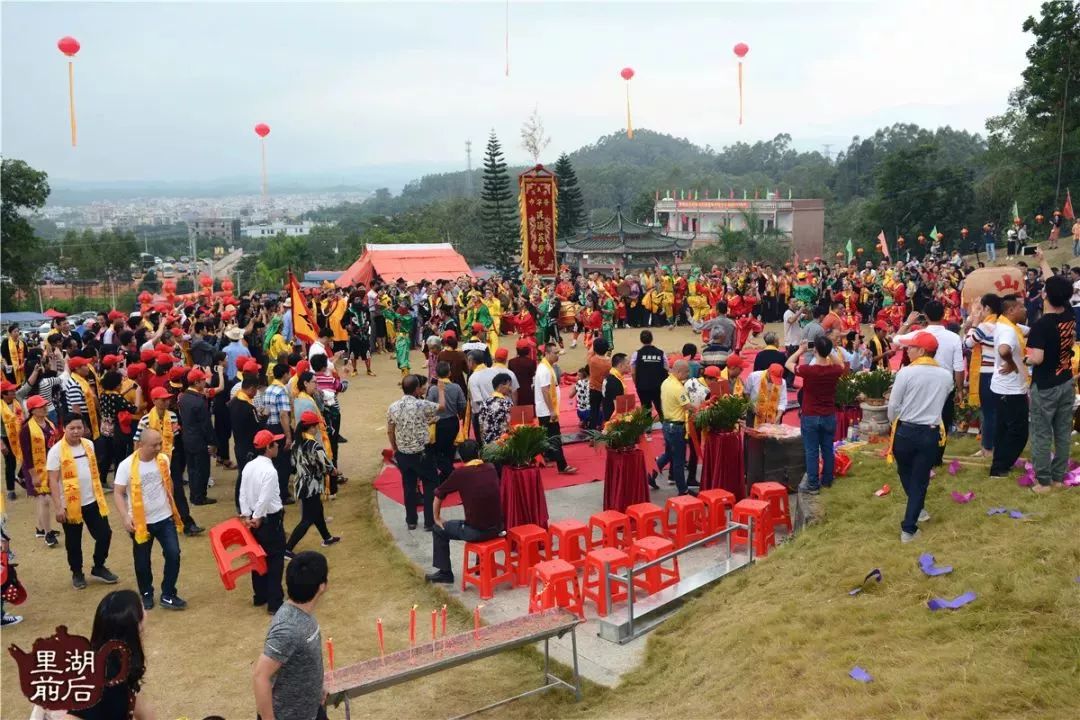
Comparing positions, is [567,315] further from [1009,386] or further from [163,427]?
[1009,386]

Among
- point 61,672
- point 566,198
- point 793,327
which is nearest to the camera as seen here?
point 61,672

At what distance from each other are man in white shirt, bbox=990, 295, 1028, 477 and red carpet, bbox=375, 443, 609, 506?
4.16m

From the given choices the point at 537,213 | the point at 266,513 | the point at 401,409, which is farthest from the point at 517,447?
the point at 537,213

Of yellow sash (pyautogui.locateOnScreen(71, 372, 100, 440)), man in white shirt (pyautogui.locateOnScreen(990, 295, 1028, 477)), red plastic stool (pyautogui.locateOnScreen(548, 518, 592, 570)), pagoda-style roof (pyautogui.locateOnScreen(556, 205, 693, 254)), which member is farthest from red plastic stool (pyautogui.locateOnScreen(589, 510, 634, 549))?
pagoda-style roof (pyautogui.locateOnScreen(556, 205, 693, 254))

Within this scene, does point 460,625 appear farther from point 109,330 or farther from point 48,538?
point 109,330

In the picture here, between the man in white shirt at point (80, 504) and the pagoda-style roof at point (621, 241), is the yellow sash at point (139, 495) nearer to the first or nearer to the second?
the man in white shirt at point (80, 504)

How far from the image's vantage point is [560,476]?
10.8 metres

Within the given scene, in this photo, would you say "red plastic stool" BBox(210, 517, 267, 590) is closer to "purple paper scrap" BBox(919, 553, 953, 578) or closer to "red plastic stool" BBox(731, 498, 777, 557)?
"red plastic stool" BBox(731, 498, 777, 557)

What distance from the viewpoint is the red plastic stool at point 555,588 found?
664cm

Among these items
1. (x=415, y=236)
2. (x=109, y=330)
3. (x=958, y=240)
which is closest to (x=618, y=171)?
(x=415, y=236)

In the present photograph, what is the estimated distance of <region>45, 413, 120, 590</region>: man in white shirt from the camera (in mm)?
7383

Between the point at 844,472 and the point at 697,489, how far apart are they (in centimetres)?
166

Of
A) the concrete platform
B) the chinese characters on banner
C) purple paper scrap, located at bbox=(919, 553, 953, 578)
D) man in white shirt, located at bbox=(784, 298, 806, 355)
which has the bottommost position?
the concrete platform

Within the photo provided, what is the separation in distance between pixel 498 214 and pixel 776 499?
32.0 metres
